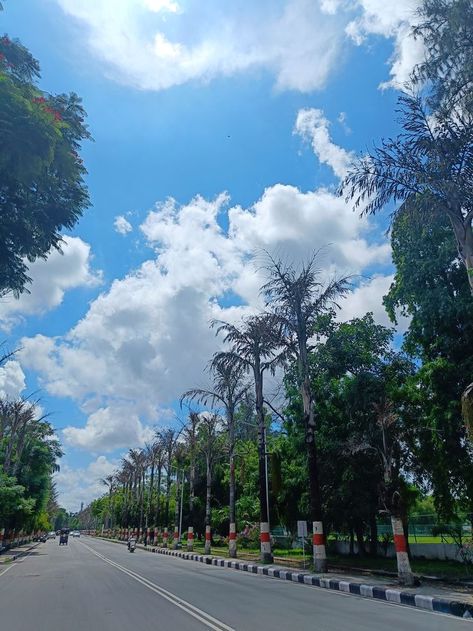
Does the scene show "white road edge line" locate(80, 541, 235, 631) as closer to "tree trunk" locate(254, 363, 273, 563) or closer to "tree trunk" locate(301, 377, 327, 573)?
"tree trunk" locate(301, 377, 327, 573)

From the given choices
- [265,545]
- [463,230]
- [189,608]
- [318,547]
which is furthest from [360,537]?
[463,230]

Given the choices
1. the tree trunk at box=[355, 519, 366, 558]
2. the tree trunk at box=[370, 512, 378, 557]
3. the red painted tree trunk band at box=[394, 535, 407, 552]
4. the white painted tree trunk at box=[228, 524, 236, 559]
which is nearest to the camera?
the red painted tree trunk band at box=[394, 535, 407, 552]

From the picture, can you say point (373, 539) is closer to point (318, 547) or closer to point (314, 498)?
point (318, 547)

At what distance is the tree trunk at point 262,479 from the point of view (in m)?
25.9

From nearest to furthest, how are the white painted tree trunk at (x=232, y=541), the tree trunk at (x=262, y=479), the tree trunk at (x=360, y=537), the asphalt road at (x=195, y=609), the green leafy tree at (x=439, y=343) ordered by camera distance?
1. the asphalt road at (x=195, y=609)
2. the green leafy tree at (x=439, y=343)
3. the tree trunk at (x=262, y=479)
4. the tree trunk at (x=360, y=537)
5. the white painted tree trunk at (x=232, y=541)

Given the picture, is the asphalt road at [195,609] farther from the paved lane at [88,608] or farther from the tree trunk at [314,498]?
the tree trunk at [314,498]

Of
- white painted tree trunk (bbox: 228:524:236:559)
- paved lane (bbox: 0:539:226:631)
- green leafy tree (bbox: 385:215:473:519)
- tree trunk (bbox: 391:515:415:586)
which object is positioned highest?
green leafy tree (bbox: 385:215:473:519)

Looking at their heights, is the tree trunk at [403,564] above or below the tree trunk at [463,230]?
below

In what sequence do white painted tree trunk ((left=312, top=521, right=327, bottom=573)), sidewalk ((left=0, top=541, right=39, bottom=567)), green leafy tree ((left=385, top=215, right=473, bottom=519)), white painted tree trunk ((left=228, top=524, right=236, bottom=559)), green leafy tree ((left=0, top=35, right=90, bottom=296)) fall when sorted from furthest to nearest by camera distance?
sidewalk ((left=0, top=541, right=39, bottom=567)) → white painted tree trunk ((left=228, top=524, right=236, bottom=559)) → white painted tree trunk ((left=312, top=521, right=327, bottom=573)) → green leafy tree ((left=385, top=215, right=473, bottom=519)) → green leafy tree ((left=0, top=35, right=90, bottom=296))

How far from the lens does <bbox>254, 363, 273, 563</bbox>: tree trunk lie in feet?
84.9

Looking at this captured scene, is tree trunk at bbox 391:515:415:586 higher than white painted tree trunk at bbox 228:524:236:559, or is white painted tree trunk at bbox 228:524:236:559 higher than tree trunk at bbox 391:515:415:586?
white painted tree trunk at bbox 228:524:236:559

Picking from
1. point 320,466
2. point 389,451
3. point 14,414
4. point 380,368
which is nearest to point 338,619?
point 389,451

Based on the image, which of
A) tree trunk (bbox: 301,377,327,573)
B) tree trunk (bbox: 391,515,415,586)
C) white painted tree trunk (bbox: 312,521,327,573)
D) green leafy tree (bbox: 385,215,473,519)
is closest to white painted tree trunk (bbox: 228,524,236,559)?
tree trunk (bbox: 301,377,327,573)

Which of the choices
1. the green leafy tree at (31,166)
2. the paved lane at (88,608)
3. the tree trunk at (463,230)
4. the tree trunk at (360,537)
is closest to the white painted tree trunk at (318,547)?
the paved lane at (88,608)
